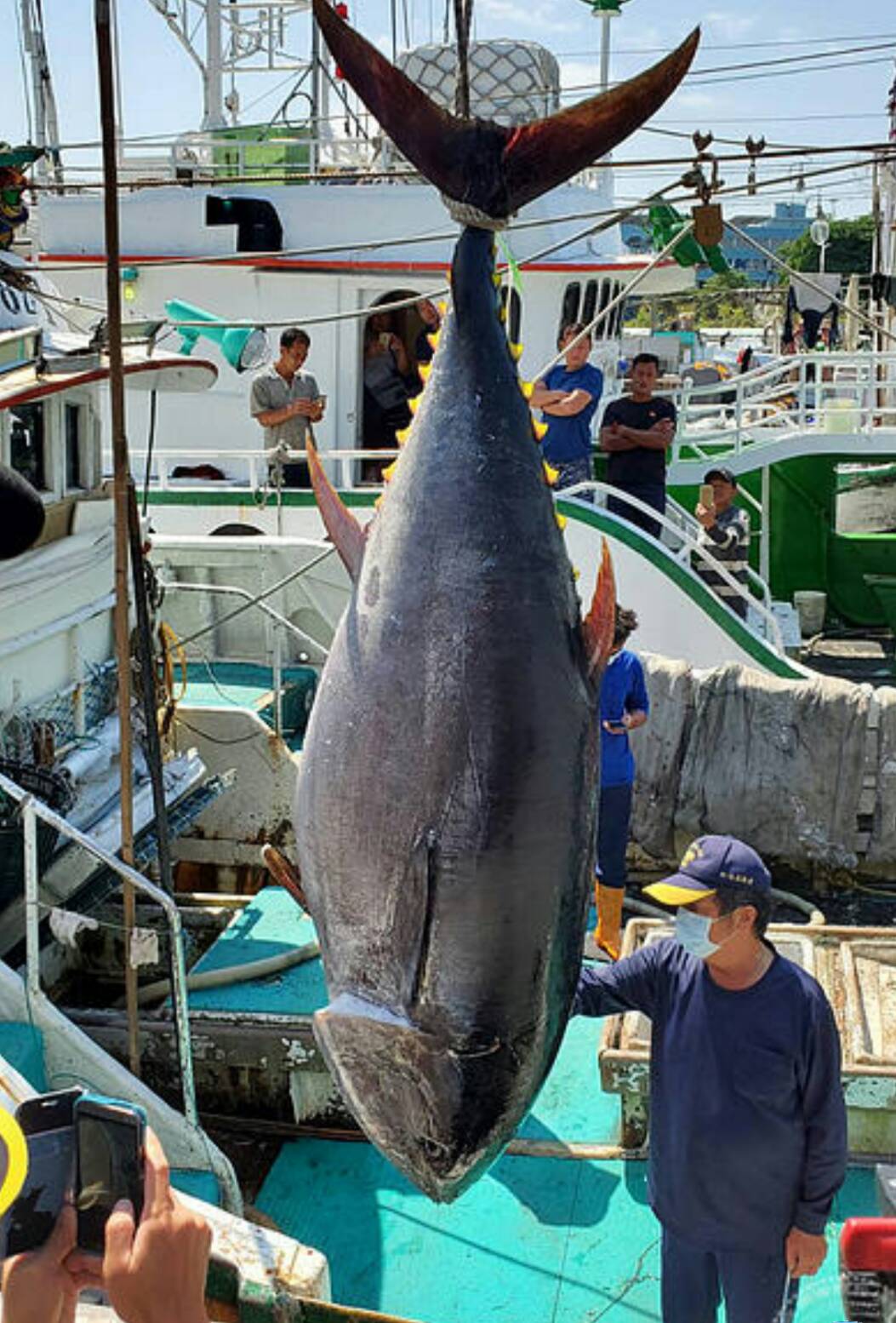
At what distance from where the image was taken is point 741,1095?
2.90 metres

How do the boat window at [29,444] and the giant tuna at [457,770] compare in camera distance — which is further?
the boat window at [29,444]

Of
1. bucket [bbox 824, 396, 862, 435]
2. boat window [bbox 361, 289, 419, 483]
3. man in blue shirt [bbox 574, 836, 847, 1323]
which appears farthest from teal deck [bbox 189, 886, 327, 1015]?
bucket [bbox 824, 396, 862, 435]

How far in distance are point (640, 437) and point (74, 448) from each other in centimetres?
399

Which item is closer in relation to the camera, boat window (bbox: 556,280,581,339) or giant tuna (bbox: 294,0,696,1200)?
giant tuna (bbox: 294,0,696,1200)

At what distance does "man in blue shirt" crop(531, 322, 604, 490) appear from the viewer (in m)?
8.20

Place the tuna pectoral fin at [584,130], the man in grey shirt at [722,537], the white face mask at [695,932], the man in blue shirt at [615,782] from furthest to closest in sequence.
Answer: the man in grey shirt at [722,537], the man in blue shirt at [615,782], the white face mask at [695,932], the tuna pectoral fin at [584,130]

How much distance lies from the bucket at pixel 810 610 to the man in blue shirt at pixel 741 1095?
11632 mm

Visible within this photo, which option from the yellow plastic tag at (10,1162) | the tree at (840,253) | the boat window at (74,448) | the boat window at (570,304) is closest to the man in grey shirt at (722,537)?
the boat window at (570,304)

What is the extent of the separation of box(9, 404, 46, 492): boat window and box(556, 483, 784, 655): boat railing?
290cm

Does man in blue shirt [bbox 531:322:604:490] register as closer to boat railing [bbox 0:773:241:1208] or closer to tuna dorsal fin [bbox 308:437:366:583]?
boat railing [bbox 0:773:241:1208]

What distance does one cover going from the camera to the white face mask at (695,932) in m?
2.86

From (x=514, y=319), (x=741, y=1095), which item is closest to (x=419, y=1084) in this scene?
(x=741, y=1095)

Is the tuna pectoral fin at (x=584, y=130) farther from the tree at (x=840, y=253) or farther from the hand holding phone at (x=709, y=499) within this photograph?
the tree at (x=840, y=253)

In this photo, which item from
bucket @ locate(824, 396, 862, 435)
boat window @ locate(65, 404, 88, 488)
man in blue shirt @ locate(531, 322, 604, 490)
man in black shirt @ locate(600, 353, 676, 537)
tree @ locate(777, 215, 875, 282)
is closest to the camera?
boat window @ locate(65, 404, 88, 488)
